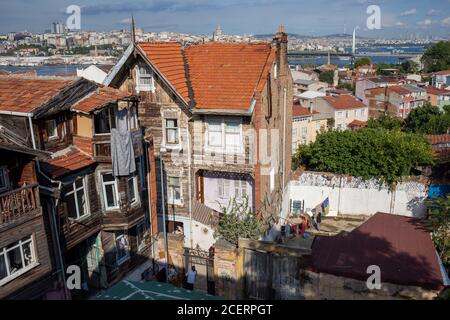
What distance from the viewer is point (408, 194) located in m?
27.9

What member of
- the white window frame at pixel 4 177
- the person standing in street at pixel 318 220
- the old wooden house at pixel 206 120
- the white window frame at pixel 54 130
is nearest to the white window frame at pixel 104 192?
the white window frame at pixel 54 130

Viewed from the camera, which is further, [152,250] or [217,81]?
[217,81]

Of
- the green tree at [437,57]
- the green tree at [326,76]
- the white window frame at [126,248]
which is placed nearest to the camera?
the white window frame at [126,248]

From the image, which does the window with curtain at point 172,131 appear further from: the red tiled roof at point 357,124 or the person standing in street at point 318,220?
the red tiled roof at point 357,124

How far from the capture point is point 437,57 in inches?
5413

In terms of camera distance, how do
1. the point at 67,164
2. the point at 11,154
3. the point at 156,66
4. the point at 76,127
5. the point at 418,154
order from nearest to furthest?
the point at 11,154 → the point at 67,164 → the point at 76,127 → the point at 156,66 → the point at 418,154

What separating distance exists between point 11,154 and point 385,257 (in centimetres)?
1417

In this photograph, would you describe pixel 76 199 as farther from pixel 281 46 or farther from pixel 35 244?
pixel 281 46

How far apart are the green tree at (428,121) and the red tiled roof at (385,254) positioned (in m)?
36.5

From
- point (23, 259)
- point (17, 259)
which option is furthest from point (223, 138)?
point (17, 259)

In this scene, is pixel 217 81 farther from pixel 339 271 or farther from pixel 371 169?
pixel 371 169

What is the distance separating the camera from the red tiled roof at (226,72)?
20875 mm

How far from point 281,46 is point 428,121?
37302mm

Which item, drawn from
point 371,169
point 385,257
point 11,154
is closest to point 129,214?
point 11,154
